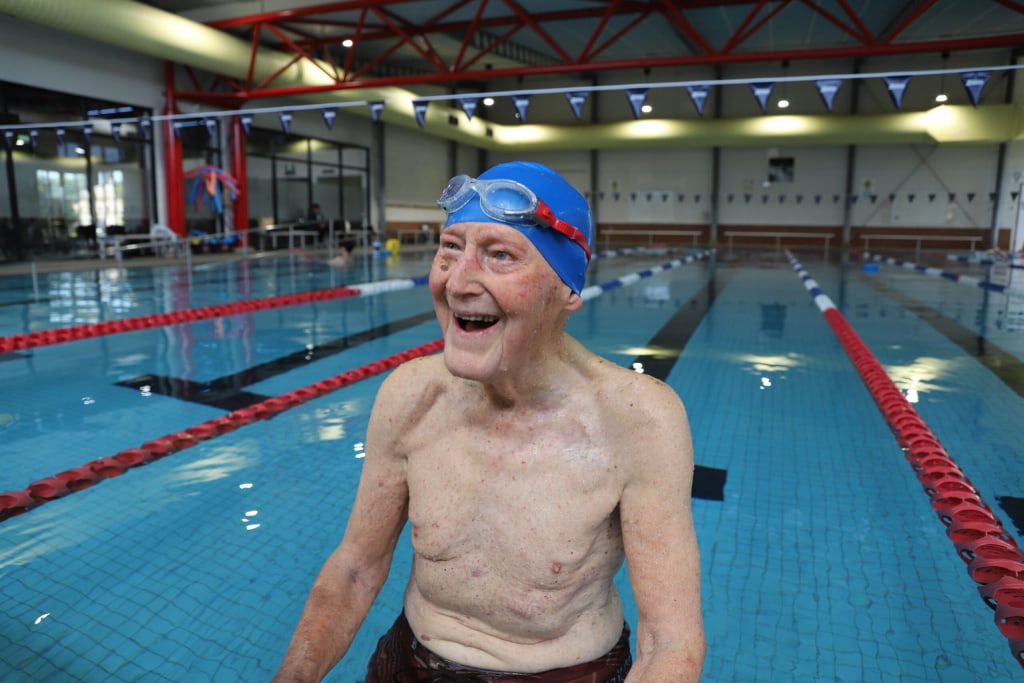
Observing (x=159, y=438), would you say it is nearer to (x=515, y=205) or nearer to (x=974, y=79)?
(x=515, y=205)

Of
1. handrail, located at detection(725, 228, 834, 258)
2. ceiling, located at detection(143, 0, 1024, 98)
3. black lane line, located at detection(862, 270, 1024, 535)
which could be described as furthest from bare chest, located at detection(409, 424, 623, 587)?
handrail, located at detection(725, 228, 834, 258)

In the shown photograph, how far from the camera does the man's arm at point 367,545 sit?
1.22 m

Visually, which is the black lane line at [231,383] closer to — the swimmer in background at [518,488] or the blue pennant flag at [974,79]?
the swimmer in background at [518,488]

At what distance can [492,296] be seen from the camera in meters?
1.02

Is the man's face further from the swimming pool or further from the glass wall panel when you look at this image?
the glass wall panel

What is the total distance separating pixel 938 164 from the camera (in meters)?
23.5

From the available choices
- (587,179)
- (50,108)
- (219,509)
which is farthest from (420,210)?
(219,509)

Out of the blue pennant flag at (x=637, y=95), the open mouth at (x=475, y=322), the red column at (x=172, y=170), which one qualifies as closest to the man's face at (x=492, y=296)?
the open mouth at (x=475, y=322)

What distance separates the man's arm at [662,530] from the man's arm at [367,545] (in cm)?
44

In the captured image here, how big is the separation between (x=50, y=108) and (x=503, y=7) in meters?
9.20

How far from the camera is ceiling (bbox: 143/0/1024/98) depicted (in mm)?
12312

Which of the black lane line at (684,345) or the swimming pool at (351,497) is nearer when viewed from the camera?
the swimming pool at (351,497)

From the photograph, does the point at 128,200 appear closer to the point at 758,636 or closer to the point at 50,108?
the point at 50,108

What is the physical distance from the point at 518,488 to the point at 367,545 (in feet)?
1.14
